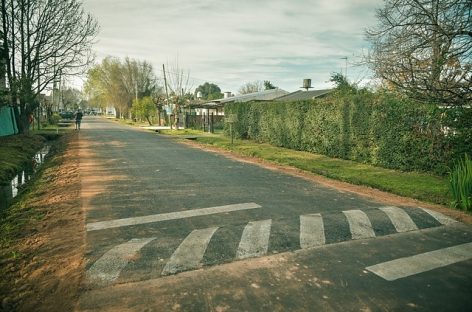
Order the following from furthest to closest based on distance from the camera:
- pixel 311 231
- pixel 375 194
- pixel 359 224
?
1. pixel 375 194
2. pixel 359 224
3. pixel 311 231

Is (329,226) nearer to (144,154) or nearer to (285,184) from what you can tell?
(285,184)

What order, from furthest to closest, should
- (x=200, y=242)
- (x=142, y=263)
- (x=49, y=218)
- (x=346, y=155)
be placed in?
(x=346, y=155) → (x=49, y=218) → (x=200, y=242) → (x=142, y=263)

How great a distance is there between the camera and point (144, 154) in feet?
50.9

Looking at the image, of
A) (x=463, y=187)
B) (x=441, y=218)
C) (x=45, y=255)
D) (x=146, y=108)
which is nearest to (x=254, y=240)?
(x=45, y=255)

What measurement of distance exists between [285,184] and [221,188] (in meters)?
2.00

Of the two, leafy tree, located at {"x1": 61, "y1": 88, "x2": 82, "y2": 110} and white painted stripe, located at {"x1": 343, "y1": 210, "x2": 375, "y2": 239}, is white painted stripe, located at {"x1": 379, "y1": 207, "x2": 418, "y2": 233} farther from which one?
leafy tree, located at {"x1": 61, "y1": 88, "x2": 82, "y2": 110}

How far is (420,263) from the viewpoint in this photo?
4.59 metres

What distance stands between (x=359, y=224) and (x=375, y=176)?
5.56 meters

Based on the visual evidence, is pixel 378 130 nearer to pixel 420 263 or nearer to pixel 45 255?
pixel 420 263

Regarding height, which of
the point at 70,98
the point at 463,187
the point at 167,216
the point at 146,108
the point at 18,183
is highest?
the point at 70,98

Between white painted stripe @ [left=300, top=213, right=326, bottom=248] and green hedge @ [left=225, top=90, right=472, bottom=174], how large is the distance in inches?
261

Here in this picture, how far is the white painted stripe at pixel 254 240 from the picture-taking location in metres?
4.80

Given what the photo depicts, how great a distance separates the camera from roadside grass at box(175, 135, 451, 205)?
349 inches

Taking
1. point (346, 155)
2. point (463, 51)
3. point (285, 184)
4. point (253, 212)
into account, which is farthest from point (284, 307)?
point (346, 155)
